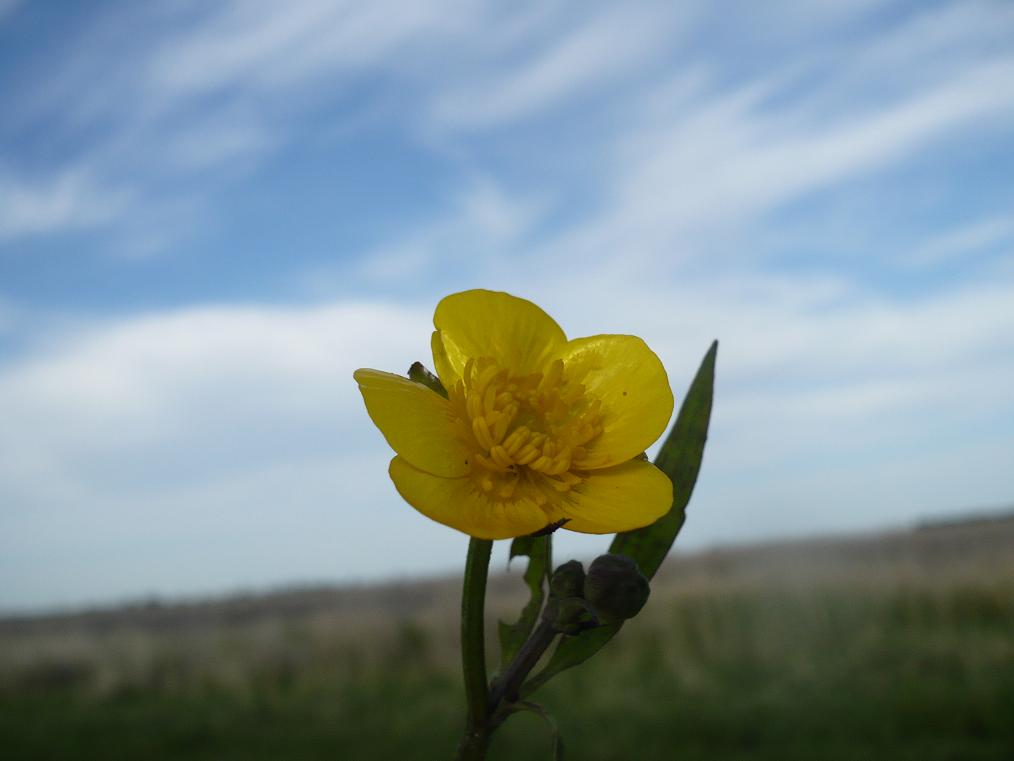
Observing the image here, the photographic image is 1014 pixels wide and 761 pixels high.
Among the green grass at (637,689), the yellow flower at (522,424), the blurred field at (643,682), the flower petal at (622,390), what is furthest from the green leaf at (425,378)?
the green grass at (637,689)

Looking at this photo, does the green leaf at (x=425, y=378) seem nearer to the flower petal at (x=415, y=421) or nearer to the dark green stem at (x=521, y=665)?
the flower petal at (x=415, y=421)

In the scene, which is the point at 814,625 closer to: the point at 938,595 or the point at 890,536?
the point at 938,595

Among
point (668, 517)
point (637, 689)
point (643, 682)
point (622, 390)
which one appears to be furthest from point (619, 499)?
point (643, 682)

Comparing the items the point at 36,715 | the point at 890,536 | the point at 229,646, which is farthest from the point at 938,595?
the point at 890,536

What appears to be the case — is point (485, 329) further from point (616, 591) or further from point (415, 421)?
point (616, 591)

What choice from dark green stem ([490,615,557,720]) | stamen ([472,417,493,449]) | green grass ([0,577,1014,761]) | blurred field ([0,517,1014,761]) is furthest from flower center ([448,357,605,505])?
green grass ([0,577,1014,761])

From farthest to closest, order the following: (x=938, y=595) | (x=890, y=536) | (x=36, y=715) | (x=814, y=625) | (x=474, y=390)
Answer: (x=890, y=536)
(x=938, y=595)
(x=814, y=625)
(x=36, y=715)
(x=474, y=390)
